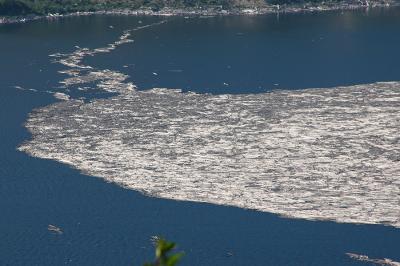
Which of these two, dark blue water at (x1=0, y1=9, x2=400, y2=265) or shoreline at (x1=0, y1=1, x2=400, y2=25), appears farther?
Answer: shoreline at (x1=0, y1=1, x2=400, y2=25)

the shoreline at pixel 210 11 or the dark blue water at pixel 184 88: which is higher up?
the shoreline at pixel 210 11

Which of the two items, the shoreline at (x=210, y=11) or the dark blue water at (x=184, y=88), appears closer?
the dark blue water at (x=184, y=88)

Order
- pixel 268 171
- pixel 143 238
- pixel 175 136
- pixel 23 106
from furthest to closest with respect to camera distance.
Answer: pixel 23 106, pixel 175 136, pixel 268 171, pixel 143 238

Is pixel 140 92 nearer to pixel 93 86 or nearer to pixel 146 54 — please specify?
pixel 93 86

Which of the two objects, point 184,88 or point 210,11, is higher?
point 210,11

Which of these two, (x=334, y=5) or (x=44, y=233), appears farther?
(x=334, y=5)

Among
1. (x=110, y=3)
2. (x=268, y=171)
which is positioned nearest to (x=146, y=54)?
(x=110, y=3)

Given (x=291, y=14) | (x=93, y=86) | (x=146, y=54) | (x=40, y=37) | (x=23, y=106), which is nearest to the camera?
(x=23, y=106)

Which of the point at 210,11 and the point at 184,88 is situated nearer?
the point at 184,88
